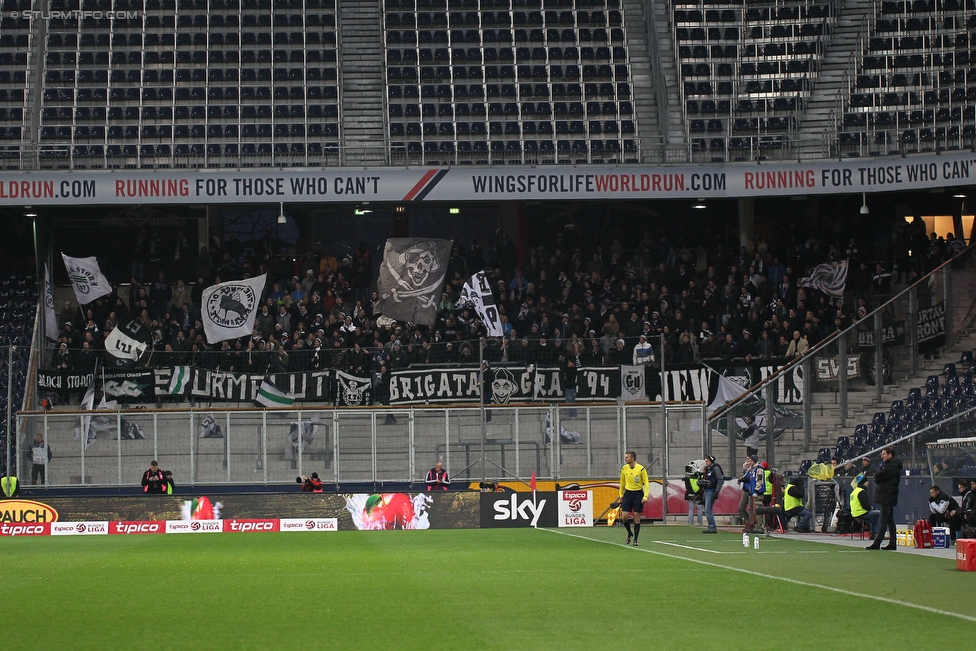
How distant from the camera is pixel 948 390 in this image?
2845 cm

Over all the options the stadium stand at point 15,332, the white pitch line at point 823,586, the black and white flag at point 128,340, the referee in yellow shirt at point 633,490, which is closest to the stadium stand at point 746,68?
the black and white flag at point 128,340

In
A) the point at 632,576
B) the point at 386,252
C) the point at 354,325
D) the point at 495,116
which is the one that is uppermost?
the point at 495,116

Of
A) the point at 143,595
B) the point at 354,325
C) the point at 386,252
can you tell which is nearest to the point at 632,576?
the point at 143,595

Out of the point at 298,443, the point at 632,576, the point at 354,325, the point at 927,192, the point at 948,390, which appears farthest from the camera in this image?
the point at 927,192

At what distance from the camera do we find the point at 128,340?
1345 inches

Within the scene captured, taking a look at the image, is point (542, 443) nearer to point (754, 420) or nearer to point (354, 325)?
point (754, 420)

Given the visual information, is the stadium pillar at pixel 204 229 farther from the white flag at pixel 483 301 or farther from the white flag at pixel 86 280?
the white flag at pixel 483 301

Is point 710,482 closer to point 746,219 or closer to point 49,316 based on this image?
point 746,219

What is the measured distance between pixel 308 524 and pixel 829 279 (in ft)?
56.7

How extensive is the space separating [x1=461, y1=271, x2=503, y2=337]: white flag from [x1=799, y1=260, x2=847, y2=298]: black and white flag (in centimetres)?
908

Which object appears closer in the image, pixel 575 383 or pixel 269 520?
pixel 269 520

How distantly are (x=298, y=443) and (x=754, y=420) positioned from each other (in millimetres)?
10931

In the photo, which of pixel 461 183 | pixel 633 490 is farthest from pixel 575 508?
pixel 461 183

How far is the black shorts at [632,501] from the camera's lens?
21375mm
